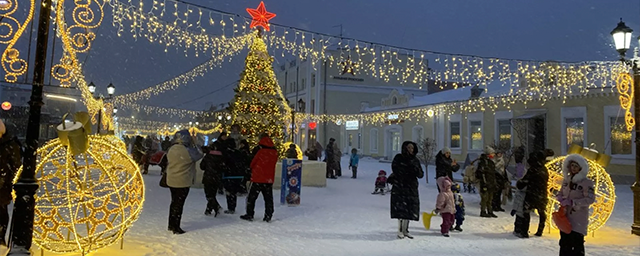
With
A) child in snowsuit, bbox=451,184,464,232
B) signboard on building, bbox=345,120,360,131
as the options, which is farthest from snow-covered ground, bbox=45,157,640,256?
signboard on building, bbox=345,120,360,131

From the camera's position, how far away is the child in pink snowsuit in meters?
7.93

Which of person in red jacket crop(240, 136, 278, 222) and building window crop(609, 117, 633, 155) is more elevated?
building window crop(609, 117, 633, 155)

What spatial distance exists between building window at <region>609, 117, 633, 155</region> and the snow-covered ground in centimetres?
918

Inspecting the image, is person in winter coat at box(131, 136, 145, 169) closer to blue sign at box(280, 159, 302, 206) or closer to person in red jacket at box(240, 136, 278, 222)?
blue sign at box(280, 159, 302, 206)

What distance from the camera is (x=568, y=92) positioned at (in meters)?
21.0

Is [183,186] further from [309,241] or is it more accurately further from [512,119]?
[512,119]

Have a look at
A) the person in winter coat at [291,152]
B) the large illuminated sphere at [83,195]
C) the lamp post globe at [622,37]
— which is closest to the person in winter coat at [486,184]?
the lamp post globe at [622,37]

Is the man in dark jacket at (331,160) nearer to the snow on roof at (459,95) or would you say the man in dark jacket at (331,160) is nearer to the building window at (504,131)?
the building window at (504,131)

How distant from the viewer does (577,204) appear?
18.3ft

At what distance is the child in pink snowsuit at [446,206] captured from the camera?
7.93m

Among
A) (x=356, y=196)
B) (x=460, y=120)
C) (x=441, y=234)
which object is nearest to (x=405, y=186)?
(x=441, y=234)

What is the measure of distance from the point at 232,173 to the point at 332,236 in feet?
11.2

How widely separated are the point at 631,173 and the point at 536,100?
5898mm

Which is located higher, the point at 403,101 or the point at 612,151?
the point at 403,101
